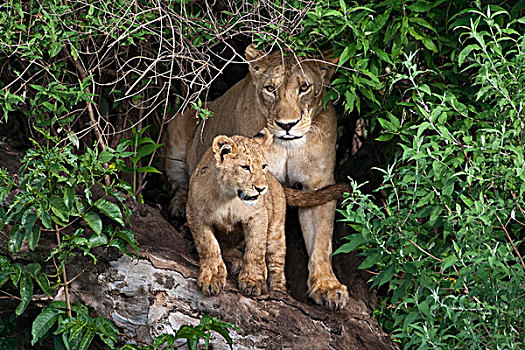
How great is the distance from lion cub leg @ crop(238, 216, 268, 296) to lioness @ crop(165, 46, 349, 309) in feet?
1.58

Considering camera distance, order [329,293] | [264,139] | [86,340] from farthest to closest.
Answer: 1. [329,293]
2. [264,139]
3. [86,340]

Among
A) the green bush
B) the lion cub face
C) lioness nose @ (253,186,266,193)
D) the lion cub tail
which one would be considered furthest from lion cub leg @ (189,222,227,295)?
the green bush

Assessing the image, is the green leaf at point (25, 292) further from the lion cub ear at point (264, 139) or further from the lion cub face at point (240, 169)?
the lion cub ear at point (264, 139)

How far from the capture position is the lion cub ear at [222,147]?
425 cm

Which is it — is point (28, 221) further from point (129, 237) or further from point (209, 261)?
point (209, 261)

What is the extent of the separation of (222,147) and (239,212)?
0.44 metres

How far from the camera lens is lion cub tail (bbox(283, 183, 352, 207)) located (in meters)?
5.02

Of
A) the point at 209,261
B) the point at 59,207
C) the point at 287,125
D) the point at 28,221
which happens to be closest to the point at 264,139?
the point at 287,125

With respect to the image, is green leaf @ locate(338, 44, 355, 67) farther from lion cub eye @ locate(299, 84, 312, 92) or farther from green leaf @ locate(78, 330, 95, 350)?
green leaf @ locate(78, 330, 95, 350)

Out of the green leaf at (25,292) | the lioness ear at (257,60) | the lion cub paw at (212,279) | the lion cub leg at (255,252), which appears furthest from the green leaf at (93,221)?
the lioness ear at (257,60)

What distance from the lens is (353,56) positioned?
14.6ft

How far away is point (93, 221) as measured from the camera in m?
4.14

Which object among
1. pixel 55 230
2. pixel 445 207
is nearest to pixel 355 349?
pixel 445 207

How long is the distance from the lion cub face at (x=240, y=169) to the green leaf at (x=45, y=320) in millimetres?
1163
